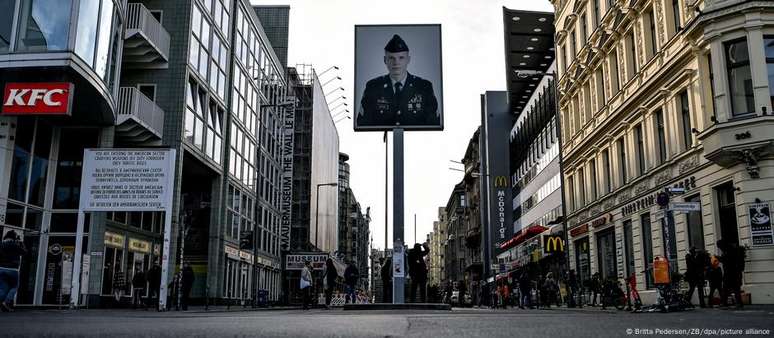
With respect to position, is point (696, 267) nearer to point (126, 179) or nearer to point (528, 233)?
point (126, 179)

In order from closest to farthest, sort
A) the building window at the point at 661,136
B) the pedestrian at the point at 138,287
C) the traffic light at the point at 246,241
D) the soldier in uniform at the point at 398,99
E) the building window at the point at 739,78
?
the building window at the point at 739,78 < the soldier in uniform at the point at 398,99 < the building window at the point at 661,136 < the pedestrian at the point at 138,287 < the traffic light at the point at 246,241

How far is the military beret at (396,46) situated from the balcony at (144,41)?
948cm

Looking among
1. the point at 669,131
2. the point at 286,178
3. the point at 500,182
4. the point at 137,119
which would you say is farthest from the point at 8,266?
the point at 500,182

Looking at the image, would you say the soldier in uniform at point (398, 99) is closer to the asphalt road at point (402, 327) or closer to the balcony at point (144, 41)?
the balcony at point (144, 41)

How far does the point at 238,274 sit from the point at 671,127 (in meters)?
27.4

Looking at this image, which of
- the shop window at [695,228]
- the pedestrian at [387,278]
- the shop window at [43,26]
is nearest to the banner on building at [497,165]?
the shop window at [695,228]

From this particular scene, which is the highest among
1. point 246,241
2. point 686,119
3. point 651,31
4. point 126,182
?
point 651,31

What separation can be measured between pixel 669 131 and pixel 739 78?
4557mm

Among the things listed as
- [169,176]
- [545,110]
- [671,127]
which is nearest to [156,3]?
[169,176]

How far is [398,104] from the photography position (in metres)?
23.9

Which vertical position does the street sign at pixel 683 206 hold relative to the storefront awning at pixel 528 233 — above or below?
below

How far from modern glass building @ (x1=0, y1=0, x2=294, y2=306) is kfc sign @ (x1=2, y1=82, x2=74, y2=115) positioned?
0.06 meters

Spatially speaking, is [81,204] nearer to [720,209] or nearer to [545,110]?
[720,209]

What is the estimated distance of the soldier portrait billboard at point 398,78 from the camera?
2383 cm
